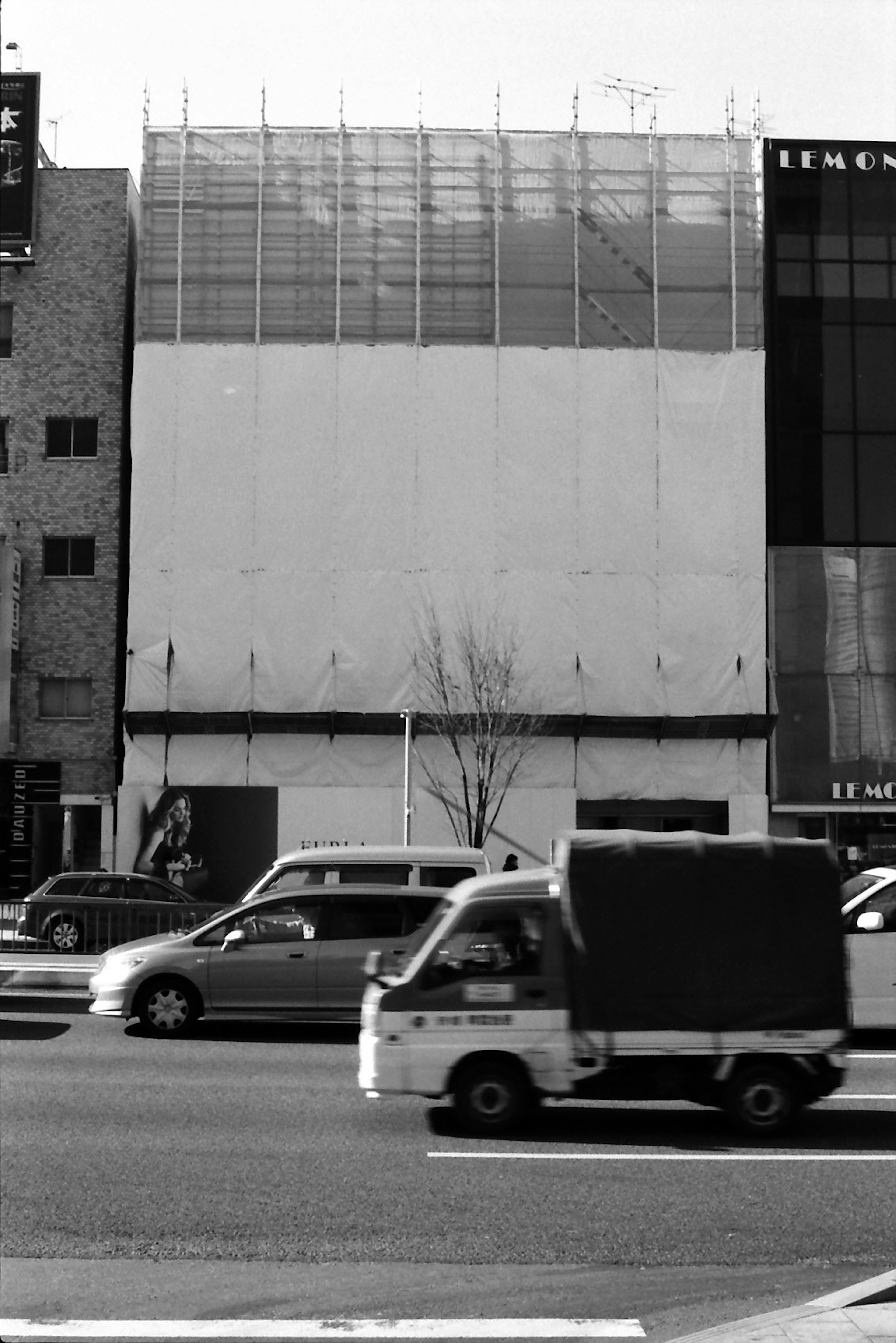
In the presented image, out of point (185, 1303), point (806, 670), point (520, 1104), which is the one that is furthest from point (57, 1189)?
point (806, 670)

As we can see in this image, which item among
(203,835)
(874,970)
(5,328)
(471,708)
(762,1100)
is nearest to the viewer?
(762,1100)

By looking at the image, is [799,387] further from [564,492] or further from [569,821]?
[569,821]

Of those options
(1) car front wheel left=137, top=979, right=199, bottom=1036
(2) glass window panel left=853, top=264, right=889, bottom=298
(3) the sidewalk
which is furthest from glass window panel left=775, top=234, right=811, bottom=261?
(3) the sidewalk

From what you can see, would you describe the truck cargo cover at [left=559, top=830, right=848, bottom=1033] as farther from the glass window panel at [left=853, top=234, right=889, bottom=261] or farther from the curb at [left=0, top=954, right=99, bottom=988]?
the glass window panel at [left=853, top=234, right=889, bottom=261]

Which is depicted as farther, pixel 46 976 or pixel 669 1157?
pixel 46 976

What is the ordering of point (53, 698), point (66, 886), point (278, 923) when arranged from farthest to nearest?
point (53, 698), point (66, 886), point (278, 923)

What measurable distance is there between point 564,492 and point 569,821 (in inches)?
326

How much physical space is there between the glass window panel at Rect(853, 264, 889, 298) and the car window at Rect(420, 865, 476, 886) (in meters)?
26.4

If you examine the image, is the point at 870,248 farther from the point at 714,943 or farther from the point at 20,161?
the point at 714,943

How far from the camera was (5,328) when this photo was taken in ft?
133

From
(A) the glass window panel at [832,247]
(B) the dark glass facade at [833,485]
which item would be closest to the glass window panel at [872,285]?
(B) the dark glass facade at [833,485]

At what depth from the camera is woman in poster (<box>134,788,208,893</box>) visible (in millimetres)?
38156

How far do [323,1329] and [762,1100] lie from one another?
5.02 metres

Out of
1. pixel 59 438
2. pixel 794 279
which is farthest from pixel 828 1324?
pixel 59 438
